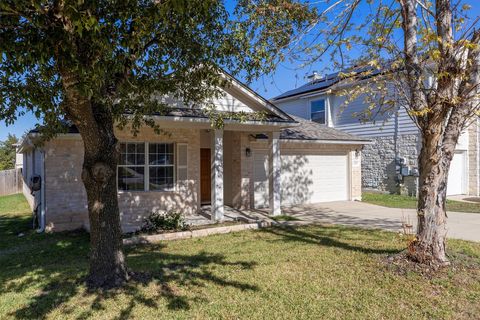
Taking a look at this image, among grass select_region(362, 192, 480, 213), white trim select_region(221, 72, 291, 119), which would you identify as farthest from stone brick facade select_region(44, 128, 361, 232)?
grass select_region(362, 192, 480, 213)

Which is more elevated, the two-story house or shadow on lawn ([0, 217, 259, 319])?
the two-story house

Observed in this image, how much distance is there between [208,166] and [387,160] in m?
9.98

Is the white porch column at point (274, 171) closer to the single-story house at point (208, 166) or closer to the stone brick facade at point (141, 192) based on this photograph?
the single-story house at point (208, 166)

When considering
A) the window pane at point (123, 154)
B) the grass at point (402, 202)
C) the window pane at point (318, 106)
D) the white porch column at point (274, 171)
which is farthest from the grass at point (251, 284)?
the window pane at point (318, 106)

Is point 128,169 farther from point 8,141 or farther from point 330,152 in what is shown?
point 8,141

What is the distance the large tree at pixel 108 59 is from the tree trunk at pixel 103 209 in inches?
0.6

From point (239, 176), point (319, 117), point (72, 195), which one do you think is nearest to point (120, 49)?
point (72, 195)

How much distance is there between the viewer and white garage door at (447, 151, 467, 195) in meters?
17.9

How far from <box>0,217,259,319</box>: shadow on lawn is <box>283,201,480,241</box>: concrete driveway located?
511cm

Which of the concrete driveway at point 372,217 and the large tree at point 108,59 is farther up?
the large tree at point 108,59

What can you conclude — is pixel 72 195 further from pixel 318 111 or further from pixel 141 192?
pixel 318 111

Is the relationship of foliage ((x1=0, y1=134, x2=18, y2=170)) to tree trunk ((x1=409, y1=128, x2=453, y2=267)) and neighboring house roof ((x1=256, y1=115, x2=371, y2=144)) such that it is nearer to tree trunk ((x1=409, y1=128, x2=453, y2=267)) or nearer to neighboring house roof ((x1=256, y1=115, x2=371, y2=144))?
neighboring house roof ((x1=256, y1=115, x2=371, y2=144))

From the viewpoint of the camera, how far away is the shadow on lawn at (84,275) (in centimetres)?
473

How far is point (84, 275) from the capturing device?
577cm
